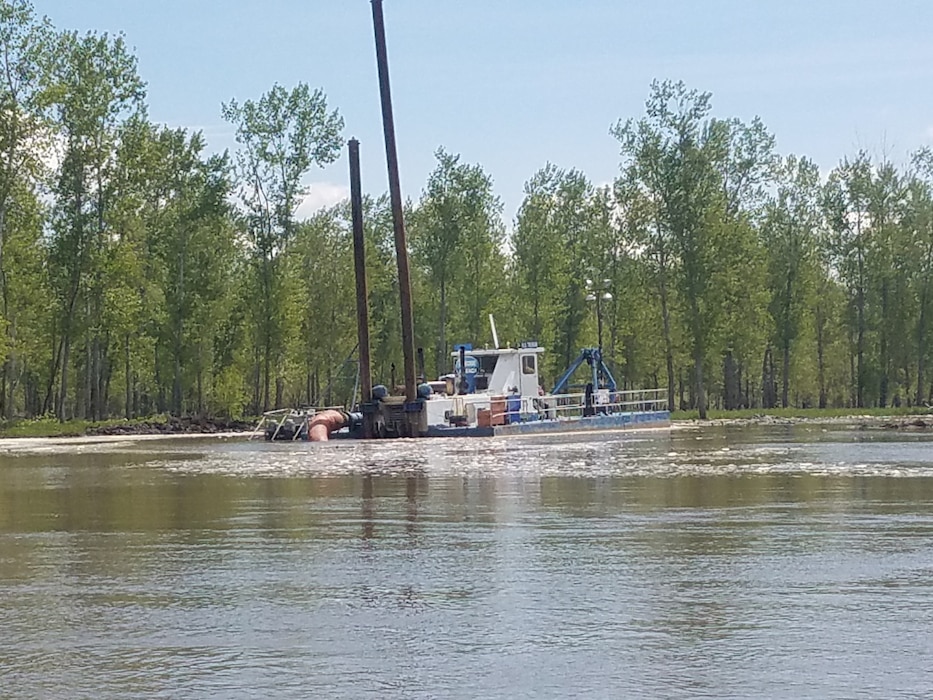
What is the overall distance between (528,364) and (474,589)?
3637cm

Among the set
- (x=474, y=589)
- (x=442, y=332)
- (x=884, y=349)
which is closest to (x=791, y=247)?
(x=884, y=349)

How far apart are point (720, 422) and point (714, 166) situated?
14.7 metres

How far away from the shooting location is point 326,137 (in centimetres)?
6378

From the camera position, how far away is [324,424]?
4284cm

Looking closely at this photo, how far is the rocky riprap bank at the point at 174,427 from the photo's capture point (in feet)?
179

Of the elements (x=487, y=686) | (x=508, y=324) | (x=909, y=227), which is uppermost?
(x=909, y=227)

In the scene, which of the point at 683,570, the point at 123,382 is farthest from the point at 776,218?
the point at 683,570

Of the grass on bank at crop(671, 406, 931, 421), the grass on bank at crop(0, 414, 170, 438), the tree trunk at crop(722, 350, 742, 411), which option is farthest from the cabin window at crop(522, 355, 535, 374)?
the tree trunk at crop(722, 350, 742, 411)

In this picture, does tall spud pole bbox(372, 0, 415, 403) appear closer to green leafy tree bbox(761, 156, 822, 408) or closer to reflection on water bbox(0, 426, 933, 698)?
reflection on water bbox(0, 426, 933, 698)

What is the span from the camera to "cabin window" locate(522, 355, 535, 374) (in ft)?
154

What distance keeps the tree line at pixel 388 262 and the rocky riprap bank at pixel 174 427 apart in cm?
337

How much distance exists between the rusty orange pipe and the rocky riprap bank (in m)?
13.4

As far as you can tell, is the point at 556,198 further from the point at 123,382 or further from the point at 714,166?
the point at 123,382

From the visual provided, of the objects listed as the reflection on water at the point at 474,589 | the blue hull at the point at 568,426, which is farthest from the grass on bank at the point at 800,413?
the reflection on water at the point at 474,589
